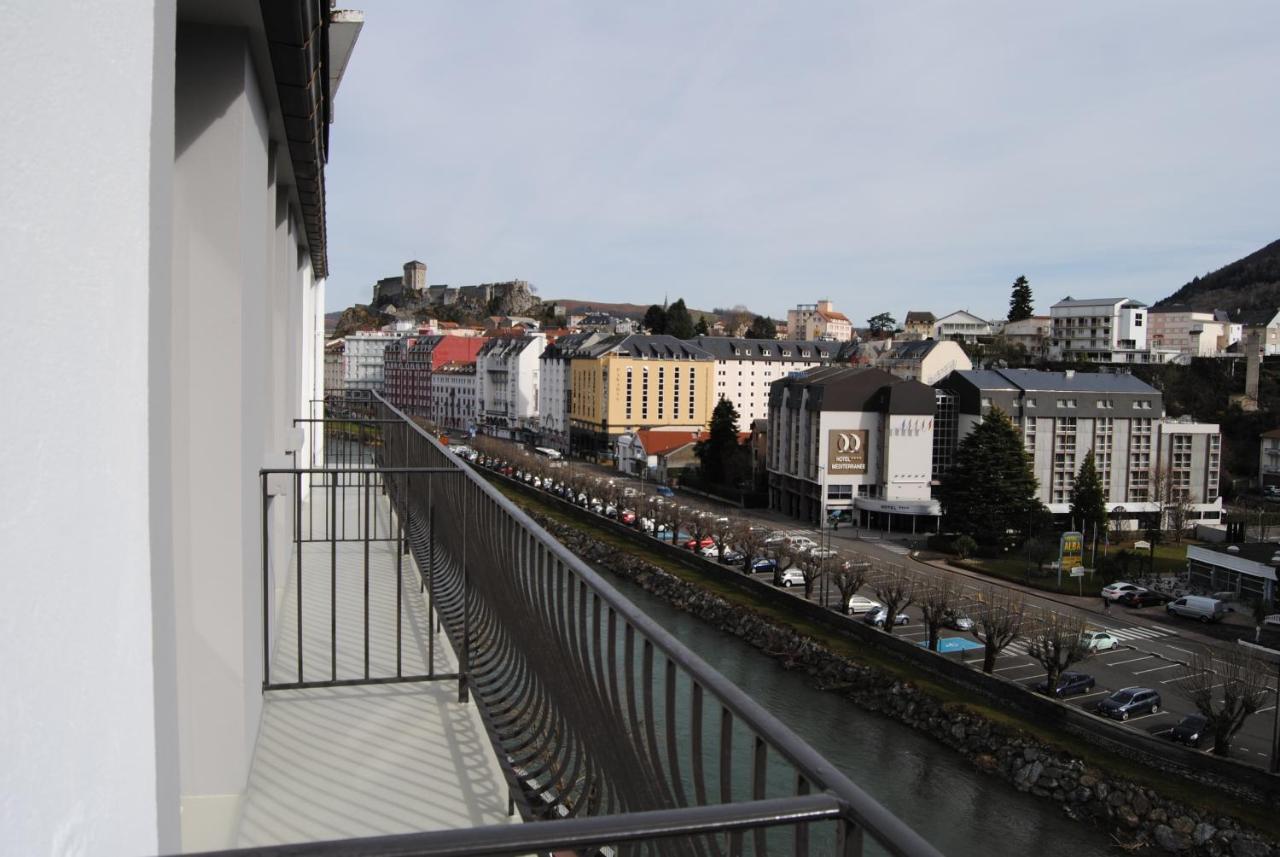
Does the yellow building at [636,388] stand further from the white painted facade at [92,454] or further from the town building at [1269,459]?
the white painted facade at [92,454]

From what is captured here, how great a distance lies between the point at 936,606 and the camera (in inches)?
687

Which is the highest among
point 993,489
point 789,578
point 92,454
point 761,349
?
point 761,349

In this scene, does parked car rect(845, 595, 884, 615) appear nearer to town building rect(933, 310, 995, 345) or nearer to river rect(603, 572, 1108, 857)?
river rect(603, 572, 1108, 857)

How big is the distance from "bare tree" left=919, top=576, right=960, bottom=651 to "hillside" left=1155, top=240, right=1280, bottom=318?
60341mm

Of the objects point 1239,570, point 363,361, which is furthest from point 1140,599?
point 363,361

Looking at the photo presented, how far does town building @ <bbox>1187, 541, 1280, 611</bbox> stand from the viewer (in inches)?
800

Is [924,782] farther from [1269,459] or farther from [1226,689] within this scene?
[1269,459]

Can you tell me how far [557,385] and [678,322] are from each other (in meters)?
12.6

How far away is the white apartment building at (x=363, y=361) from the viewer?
46406mm

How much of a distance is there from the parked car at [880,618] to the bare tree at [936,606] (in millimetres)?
624

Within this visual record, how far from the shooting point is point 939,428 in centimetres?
3059

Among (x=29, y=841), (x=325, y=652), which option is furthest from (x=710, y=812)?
(x=325, y=652)

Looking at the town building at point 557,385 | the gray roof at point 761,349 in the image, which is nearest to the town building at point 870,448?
the gray roof at point 761,349

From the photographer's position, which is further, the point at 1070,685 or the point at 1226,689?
the point at 1070,685
